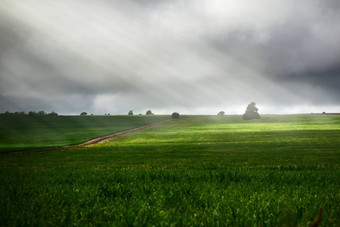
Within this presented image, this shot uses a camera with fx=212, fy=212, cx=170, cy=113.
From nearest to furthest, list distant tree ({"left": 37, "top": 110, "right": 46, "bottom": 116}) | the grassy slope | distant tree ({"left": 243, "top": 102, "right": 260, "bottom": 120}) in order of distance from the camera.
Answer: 1. the grassy slope
2. distant tree ({"left": 243, "top": 102, "right": 260, "bottom": 120})
3. distant tree ({"left": 37, "top": 110, "right": 46, "bottom": 116})

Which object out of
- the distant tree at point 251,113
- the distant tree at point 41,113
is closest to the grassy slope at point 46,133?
the distant tree at point 41,113

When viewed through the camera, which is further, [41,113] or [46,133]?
[41,113]

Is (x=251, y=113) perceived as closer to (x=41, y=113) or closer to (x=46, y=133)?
(x=46, y=133)

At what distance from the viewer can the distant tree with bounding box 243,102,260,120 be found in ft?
321

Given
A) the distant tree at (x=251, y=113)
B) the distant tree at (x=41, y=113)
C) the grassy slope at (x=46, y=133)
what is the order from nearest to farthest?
1. the grassy slope at (x=46, y=133)
2. the distant tree at (x=251, y=113)
3. the distant tree at (x=41, y=113)

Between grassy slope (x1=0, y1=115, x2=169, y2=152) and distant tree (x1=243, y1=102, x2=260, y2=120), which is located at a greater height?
distant tree (x1=243, y1=102, x2=260, y2=120)

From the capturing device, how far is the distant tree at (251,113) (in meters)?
97.8

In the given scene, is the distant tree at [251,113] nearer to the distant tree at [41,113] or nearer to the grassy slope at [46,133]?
the grassy slope at [46,133]

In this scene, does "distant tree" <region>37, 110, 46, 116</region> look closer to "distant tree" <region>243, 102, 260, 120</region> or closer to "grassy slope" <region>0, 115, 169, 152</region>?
"grassy slope" <region>0, 115, 169, 152</region>

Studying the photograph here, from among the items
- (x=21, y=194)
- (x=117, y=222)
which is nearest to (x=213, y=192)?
(x=117, y=222)

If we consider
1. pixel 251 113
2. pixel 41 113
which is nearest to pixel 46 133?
pixel 41 113

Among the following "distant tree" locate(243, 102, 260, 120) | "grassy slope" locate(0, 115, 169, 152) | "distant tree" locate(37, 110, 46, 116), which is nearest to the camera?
"grassy slope" locate(0, 115, 169, 152)

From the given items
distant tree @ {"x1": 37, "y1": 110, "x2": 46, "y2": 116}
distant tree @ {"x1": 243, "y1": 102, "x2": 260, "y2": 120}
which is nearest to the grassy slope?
distant tree @ {"x1": 37, "y1": 110, "x2": 46, "y2": 116}

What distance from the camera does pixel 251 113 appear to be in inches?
3868
